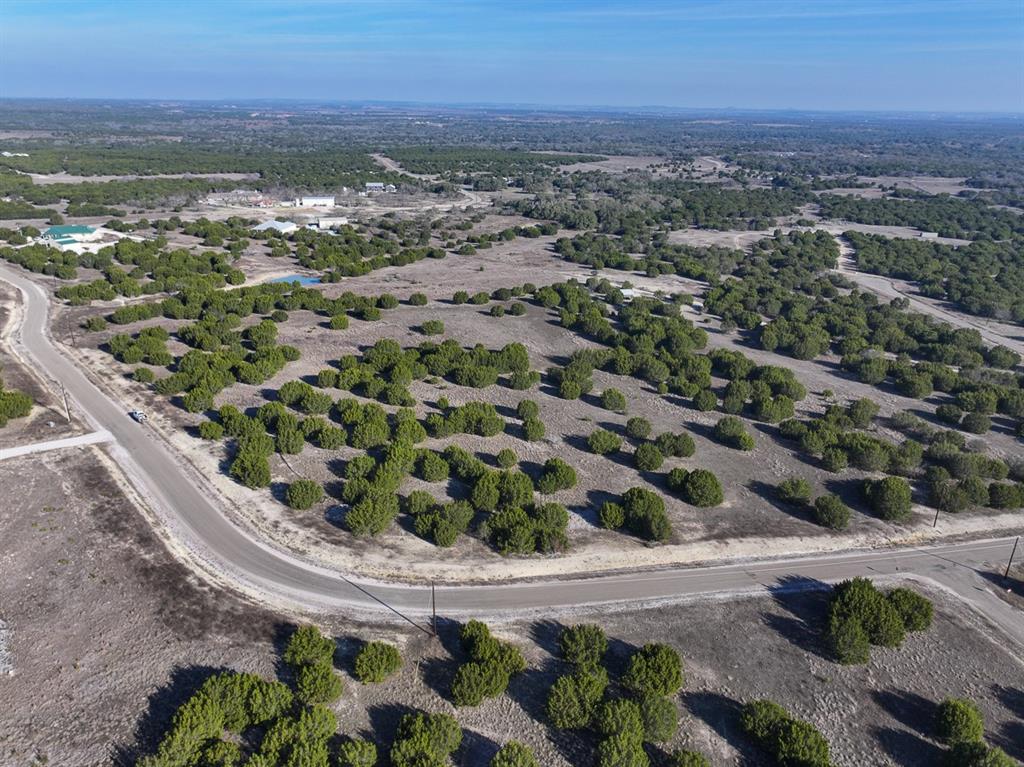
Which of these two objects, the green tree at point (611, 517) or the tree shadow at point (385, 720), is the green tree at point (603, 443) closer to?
the green tree at point (611, 517)

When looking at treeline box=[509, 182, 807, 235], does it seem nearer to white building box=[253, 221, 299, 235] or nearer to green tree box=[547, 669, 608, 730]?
white building box=[253, 221, 299, 235]

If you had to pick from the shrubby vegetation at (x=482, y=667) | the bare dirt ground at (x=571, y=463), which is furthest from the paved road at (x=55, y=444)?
the shrubby vegetation at (x=482, y=667)

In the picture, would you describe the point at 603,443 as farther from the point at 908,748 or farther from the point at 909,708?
the point at 908,748

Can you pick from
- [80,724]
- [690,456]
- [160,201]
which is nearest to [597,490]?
[690,456]

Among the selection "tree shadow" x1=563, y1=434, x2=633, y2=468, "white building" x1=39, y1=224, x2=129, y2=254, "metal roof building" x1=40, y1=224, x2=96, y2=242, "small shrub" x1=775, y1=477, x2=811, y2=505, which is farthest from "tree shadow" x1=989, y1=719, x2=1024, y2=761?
"metal roof building" x1=40, y1=224, x2=96, y2=242

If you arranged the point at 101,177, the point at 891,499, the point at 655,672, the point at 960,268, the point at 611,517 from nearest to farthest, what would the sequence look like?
the point at 655,672 → the point at 611,517 → the point at 891,499 → the point at 960,268 → the point at 101,177

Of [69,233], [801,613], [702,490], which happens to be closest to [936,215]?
[702,490]

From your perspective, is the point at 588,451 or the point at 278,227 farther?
the point at 278,227

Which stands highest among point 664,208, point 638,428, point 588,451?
point 664,208
